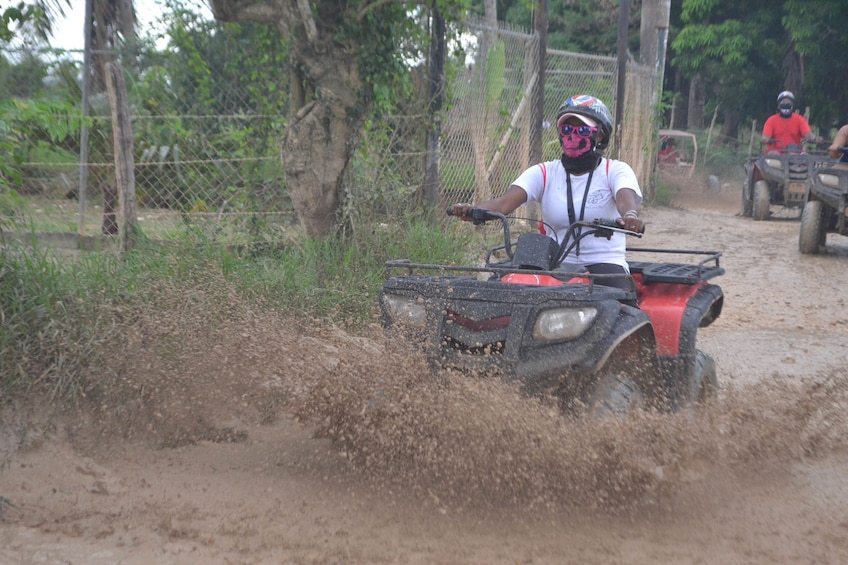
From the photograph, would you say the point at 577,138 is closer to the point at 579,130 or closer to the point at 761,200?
the point at 579,130

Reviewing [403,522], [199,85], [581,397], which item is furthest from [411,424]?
[199,85]

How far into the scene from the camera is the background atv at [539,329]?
3.60 m

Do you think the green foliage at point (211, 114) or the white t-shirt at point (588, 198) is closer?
the white t-shirt at point (588, 198)

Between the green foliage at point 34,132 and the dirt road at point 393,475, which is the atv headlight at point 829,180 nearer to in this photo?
the dirt road at point 393,475

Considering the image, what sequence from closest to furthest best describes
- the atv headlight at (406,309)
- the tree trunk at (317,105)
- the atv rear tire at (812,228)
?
the atv headlight at (406,309) < the tree trunk at (317,105) < the atv rear tire at (812,228)

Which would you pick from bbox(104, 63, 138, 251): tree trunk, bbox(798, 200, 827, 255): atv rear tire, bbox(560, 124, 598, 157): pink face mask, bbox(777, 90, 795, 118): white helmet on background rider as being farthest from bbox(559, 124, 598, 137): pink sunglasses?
bbox(777, 90, 795, 118): white helmet on background rider

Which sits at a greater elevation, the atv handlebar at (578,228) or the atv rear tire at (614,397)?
the atv handlebar at (578,228)

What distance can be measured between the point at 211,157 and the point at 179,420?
3.31 m

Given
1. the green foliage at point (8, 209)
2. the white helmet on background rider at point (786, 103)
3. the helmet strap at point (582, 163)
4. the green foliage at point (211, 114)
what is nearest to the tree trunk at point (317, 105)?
the green foliage at point (211, 114)

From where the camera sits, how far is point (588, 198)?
461 centimetres

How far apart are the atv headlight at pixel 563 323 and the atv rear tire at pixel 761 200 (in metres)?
13.0

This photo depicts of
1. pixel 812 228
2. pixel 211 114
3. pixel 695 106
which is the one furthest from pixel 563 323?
pixel 695 106

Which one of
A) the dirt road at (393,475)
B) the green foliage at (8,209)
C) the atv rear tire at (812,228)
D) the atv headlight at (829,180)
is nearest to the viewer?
the dirt road at (393,475)

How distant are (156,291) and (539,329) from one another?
256cm
